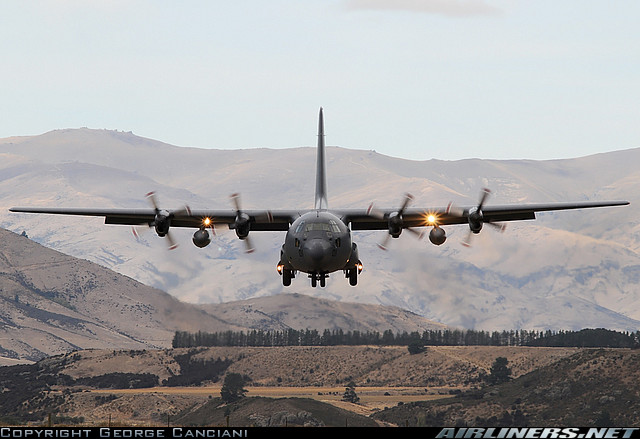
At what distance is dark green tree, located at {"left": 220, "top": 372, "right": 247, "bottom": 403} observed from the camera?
463ft

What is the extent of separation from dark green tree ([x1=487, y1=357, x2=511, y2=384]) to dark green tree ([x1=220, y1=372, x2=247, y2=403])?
38586 millimetres

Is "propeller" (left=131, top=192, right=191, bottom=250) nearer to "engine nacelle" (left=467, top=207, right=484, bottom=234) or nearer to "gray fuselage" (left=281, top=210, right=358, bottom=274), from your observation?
"gray fuselage" (left=281, top=210, right=358, bottom=274)

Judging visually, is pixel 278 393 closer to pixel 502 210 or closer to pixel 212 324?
pixel 212 324

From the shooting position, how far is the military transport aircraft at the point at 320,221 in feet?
167

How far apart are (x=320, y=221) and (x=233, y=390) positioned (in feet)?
311

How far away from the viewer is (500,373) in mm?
151375

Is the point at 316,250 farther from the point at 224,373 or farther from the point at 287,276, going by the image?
the point at 224,373

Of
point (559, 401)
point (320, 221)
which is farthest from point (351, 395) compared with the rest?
point (320, 221)

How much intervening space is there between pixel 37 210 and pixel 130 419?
91610 mm

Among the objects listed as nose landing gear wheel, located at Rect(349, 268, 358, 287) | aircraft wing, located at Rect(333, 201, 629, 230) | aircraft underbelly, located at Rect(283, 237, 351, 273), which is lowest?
nose landing gear wheel, located at Rect(349, 268, 358, 287)

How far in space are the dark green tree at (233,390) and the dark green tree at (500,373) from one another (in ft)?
127

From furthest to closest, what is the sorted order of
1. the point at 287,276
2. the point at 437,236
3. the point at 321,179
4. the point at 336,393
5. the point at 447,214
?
the point at 336,393 → the point at 321,179 → the point at 287,276 → the point at 447,214 → the point at 437,236

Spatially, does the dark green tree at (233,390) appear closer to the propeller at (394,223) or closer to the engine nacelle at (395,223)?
the propeller at (394,223)

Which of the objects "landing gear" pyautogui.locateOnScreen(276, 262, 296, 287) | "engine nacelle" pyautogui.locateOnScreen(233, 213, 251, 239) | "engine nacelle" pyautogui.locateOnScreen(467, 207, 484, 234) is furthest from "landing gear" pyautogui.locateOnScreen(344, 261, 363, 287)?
"engine nacelle" pyautogui.locateOnScreen(467, 207, 484, 234)
